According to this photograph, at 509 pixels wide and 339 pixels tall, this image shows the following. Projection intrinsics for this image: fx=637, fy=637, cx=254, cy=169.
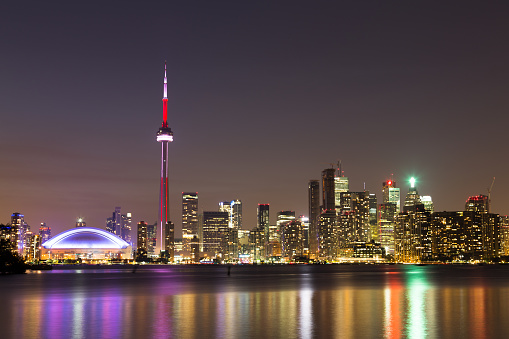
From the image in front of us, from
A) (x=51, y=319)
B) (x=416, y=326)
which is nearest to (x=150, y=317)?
(x=51, y=319)

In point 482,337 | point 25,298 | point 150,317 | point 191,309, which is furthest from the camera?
point 25,298

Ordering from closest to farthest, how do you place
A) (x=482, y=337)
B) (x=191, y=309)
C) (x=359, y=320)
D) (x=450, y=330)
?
(x=482, y=337) < (x=450, y=330) < (x=359, y=320) < (x=191, y=309)

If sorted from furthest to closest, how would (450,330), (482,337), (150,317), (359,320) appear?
1. (150,317)
2. (359,320)
3. (450,330)
4. (482,337)

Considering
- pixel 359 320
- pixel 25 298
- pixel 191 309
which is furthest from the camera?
pixel 25 298

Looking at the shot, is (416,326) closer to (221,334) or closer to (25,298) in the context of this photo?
(221,334)

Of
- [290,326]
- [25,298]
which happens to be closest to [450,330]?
[290,326]

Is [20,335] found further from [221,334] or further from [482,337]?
[482,337]

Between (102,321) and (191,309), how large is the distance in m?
12.1

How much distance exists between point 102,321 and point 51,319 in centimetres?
448

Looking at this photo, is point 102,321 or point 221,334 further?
point 102,321

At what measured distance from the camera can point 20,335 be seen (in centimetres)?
3916

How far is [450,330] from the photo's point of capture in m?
41.3

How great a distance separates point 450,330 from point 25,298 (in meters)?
50.7

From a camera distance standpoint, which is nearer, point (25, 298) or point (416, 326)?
point (416, 326)
